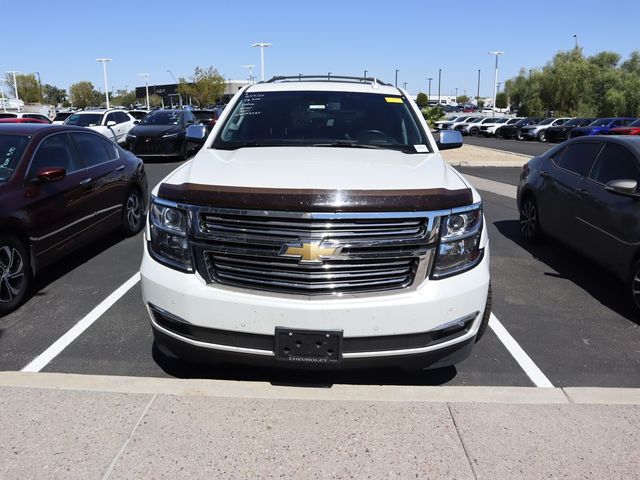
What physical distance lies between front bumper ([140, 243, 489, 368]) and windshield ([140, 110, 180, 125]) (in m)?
16.0

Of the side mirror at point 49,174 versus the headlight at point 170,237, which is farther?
the side mirror at point 49,174

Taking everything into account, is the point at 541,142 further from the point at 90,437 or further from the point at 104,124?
the point at 90,437

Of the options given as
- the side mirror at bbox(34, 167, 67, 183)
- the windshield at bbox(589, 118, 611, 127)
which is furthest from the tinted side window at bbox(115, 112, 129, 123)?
the windshield at bbox(589, 118, 611, 127)

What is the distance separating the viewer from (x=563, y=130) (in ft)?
120

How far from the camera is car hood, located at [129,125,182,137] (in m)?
16.7

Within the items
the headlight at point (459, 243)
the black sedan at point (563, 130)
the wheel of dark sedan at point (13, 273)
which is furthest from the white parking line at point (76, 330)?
the black sedan at point (563, 130)

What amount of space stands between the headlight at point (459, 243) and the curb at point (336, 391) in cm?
82

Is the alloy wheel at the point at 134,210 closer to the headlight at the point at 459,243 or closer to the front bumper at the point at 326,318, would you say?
the front bumper at the point at 326,318

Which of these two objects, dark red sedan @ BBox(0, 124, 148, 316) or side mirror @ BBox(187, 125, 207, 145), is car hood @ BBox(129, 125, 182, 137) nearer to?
dark red sedan @ BBox(0, 124, 148, 316)

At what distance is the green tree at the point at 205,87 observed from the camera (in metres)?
76.6

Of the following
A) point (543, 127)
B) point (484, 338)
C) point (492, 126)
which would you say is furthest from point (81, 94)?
point (484, 338)

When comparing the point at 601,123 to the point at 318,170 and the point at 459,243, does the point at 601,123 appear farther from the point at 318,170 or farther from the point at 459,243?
the point at 318,170

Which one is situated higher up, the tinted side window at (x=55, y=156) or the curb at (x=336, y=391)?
the tinted side window at (x=55, y=156)

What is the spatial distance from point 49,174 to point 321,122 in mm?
2738
